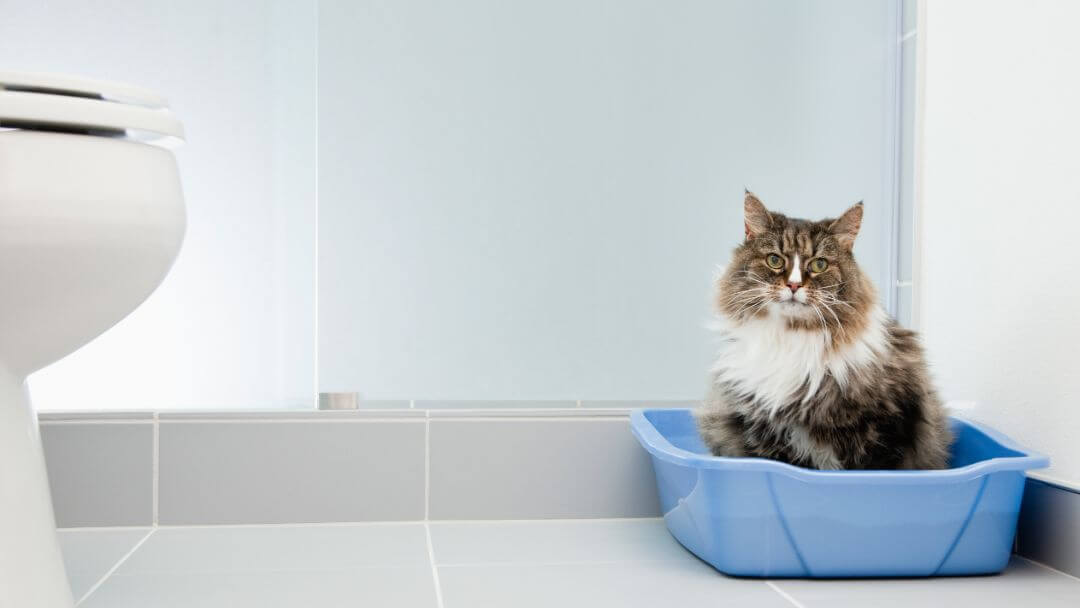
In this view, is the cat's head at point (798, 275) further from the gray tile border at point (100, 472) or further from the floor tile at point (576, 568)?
the gray tile border at point (100, 472)

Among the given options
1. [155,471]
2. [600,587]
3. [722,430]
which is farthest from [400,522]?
[722,430]

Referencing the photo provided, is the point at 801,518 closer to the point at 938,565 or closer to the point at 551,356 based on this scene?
the point at 938,565

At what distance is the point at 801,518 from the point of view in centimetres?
141

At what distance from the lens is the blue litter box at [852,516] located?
4.56 feet

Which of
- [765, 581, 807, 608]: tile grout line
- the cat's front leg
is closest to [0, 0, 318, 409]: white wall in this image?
the cat's front leg

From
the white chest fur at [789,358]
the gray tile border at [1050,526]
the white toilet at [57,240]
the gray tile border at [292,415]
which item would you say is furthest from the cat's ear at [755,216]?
the white toilet at [57,240]

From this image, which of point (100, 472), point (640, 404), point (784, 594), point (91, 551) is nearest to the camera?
point (784, 594)

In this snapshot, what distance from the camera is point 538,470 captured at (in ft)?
6.12

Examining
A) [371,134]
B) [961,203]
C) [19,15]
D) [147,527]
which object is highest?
[19,15]

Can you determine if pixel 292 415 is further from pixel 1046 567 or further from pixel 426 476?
pixel 1046 567

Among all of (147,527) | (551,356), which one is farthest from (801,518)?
(147,527)

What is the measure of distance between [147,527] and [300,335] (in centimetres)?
43

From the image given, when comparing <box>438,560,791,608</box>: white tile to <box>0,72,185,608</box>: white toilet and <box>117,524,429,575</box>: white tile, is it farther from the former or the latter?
<box>0,72,185,608</box>: white toilet

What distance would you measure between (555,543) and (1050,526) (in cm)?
76
